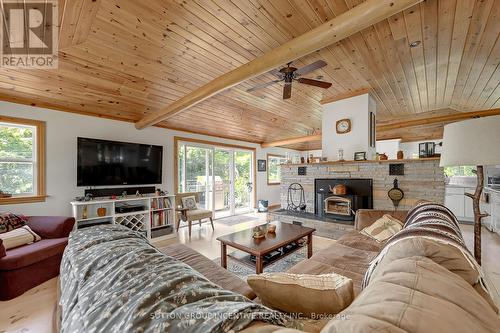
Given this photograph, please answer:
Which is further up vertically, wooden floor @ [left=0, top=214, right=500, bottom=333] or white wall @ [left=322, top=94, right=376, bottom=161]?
white wall @ [left=322, top=94, right=376, bottom=161]

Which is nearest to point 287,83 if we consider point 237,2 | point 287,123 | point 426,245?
point 237,2

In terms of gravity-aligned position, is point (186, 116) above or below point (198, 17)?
below

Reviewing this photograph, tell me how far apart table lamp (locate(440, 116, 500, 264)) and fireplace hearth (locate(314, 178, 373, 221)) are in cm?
239

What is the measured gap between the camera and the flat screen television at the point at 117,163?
3520 mm

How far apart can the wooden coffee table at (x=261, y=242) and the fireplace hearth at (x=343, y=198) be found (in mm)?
1474

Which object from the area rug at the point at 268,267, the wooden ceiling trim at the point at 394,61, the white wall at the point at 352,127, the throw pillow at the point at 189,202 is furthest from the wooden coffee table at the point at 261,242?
the wooden ceiling trim at the point at 394,61

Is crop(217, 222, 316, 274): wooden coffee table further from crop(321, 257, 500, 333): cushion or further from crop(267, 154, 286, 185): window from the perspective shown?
crop(267, 154, 286, 185): window

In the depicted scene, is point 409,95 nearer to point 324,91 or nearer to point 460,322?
point 324,91

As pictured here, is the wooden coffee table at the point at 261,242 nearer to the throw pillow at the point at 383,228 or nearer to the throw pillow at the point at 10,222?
the throw pillow at the point at 383,228

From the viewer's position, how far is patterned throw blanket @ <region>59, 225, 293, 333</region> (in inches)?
26.4

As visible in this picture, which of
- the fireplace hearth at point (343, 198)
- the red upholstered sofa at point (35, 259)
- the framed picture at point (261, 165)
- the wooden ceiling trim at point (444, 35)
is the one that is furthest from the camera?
the framed picture at point (261, 165)

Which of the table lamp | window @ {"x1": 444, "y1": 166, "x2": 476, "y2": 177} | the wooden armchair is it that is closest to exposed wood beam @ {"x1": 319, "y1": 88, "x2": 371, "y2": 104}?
the table lamp

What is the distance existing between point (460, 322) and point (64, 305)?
1.57 metres

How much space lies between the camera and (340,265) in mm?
1850
